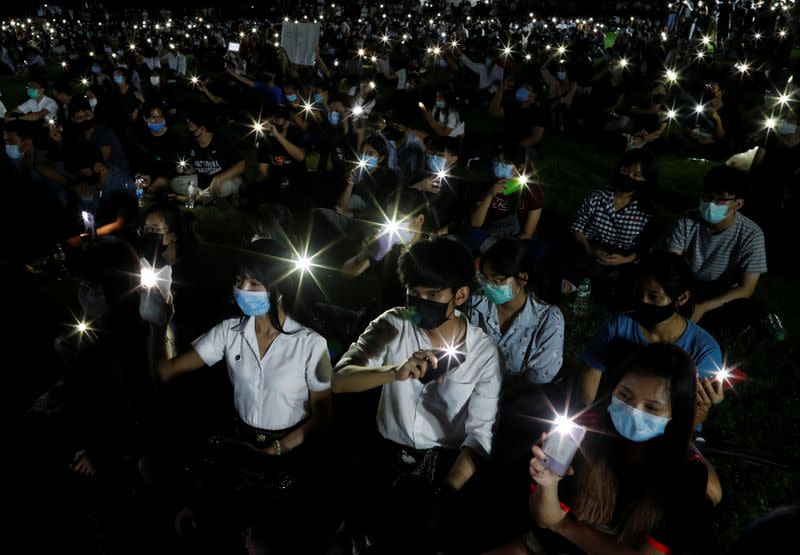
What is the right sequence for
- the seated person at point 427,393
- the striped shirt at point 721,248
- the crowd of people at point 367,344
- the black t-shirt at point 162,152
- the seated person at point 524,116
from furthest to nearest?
the seated person at point 524,116 → the black t-shirt at point 162,152 → the striped shirt at point 721,248 → the seated person at point 427,393 → the crowd of people at point 367,344

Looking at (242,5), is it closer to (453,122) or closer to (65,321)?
(453,122)

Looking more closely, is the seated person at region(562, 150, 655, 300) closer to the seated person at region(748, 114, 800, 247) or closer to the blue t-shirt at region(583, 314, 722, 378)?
the blue t-shirt at region(583, 314, 722, 378)

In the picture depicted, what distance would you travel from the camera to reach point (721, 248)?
197 inches

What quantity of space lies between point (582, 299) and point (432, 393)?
332 centimetres

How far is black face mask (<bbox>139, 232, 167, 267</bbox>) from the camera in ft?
17.1

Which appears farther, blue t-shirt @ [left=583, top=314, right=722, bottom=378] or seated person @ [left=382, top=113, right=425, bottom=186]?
seated person @ [left=382, top=113, right=425, bottom=186]

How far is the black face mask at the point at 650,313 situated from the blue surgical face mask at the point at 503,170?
2.83 m

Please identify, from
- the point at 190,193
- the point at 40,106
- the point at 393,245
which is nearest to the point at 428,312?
the point at 393,245

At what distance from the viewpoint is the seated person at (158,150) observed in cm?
862

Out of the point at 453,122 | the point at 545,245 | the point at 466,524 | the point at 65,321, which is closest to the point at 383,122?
the point at 453,122

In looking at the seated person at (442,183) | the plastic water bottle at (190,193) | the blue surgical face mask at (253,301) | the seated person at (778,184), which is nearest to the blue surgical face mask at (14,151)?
the plastic water bottle at (190,193)

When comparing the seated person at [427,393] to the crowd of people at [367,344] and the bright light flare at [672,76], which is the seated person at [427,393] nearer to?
the crowd of people at [367,344]

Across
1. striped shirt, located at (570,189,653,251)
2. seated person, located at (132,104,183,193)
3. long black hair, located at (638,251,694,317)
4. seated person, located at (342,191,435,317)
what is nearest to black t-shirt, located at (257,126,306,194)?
seated person, located at (132,104,183,193)

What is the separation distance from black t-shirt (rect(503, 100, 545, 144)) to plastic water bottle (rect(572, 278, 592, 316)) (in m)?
5.60
